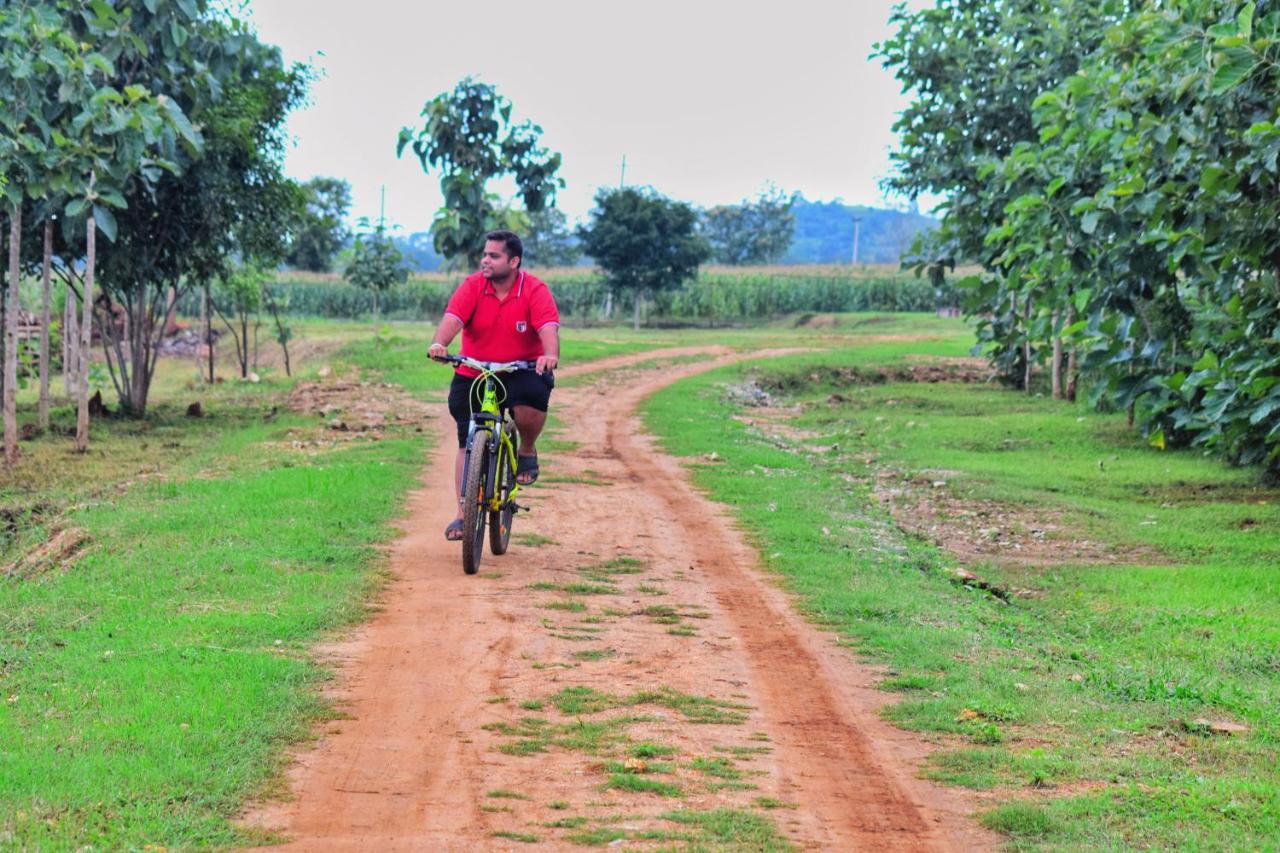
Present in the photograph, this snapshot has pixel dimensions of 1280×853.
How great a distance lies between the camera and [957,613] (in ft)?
28.3

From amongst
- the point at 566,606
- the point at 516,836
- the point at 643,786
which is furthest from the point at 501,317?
the point at 516,836

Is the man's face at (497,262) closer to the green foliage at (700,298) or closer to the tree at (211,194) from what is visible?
the tree at (211,194)

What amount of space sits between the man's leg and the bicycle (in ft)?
0.25

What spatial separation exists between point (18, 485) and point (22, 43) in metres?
4.08

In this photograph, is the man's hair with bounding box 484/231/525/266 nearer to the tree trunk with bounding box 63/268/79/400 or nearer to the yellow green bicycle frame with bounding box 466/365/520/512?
the yellow green bicycle frame with bounding box 466/365/520/512

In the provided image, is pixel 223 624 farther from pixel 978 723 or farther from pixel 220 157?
pixel 220 157

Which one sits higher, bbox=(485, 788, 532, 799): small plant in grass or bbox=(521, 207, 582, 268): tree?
bbox=(521, 207, 582, 268): tree

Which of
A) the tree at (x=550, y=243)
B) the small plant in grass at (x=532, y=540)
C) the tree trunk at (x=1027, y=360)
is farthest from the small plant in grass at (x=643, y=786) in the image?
the tree at (x=550, y=243)

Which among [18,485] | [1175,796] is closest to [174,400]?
[18,485]

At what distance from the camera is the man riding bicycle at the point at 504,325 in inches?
346

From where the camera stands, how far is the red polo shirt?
8.86m

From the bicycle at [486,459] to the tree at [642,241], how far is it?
50.8m

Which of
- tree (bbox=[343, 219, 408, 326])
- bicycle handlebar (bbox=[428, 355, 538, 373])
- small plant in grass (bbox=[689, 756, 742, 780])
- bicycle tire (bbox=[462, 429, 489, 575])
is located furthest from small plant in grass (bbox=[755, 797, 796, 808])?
tree (bbox=[343, 219, 408, 326])

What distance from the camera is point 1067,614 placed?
9.42 metres
